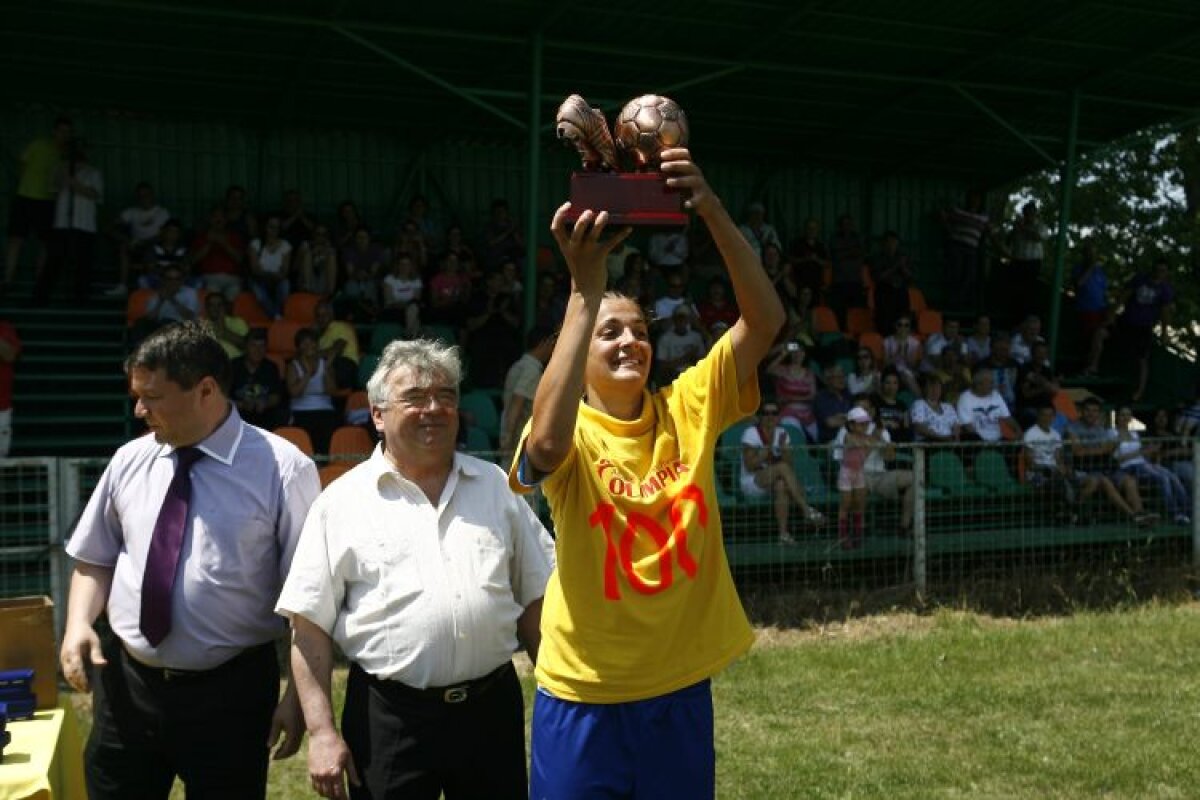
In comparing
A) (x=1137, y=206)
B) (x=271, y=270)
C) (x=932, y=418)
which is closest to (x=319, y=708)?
(x=932, y=418)

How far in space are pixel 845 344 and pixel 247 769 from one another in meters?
11.1

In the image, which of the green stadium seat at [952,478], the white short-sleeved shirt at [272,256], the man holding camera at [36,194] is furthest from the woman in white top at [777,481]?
the man holding camera at [36,194]

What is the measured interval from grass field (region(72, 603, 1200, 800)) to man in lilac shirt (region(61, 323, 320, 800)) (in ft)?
6.70

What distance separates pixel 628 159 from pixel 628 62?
971 centimetres

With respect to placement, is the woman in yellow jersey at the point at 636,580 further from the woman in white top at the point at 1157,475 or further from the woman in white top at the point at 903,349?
the woman in white top at the point at 903,349

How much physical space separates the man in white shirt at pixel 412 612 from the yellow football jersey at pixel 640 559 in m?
0.41

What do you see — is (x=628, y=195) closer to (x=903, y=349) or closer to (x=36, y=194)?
(x=36, y=194)

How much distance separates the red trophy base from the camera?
2.80 meters

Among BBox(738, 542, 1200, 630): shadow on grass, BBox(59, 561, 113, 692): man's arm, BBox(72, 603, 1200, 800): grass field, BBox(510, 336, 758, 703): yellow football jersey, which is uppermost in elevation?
BBox(510, 336, 758, 703): yellow football jersey

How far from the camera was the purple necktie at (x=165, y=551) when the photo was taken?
3619 millimetres

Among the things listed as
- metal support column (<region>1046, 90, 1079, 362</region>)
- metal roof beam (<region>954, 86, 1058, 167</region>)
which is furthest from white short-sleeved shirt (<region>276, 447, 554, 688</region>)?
metal support column (<region>1046, 90, 1079, 362</region>)

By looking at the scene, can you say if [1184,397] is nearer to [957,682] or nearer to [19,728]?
[957,682]

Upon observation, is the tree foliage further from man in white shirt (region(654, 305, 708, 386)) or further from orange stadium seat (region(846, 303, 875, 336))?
man in white shirt (region(654, 305, 708, 386))

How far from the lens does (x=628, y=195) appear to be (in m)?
2.83
